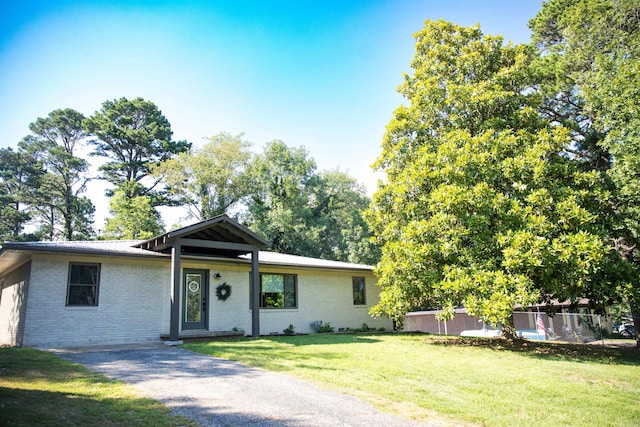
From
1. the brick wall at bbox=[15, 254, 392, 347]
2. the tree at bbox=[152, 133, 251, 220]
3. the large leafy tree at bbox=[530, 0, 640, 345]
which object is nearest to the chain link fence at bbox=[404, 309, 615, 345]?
the large leafy tree at bbox=[530, 0, 640, 345]

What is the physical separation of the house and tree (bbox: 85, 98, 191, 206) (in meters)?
24.2

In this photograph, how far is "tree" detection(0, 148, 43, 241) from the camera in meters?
35.1

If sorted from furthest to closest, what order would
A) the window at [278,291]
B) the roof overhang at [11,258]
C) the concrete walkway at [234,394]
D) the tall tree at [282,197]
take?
the tall tree at [282,197], the window at [278,291], the roof overhang at [11,258], the concrete walkway at [234,394]

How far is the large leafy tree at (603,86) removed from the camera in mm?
12078

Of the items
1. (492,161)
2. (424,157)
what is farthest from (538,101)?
(424,157)

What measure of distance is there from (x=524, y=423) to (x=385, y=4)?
528 inches

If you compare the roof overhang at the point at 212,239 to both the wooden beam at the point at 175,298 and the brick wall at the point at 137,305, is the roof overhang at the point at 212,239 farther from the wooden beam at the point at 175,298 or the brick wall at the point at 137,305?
the brick wall at the point at 137,305

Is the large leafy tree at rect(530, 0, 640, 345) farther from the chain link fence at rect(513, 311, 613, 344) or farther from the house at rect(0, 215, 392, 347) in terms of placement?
the house at rect(0, 215, 392, 347)

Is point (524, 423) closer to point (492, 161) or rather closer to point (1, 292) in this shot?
point (492, 161)

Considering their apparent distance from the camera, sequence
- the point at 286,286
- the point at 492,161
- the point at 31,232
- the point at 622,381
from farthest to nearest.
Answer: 1. the point at 31,232
2. the point at 286,286
3. the point at 492,161
4. the point at 622,381

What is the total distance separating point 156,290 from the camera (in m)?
13.4

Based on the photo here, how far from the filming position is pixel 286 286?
16641 millimetres

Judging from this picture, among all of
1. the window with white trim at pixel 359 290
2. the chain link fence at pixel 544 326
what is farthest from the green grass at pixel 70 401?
the window with white trim at pixel 359 290

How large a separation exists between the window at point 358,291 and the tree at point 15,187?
106ft
